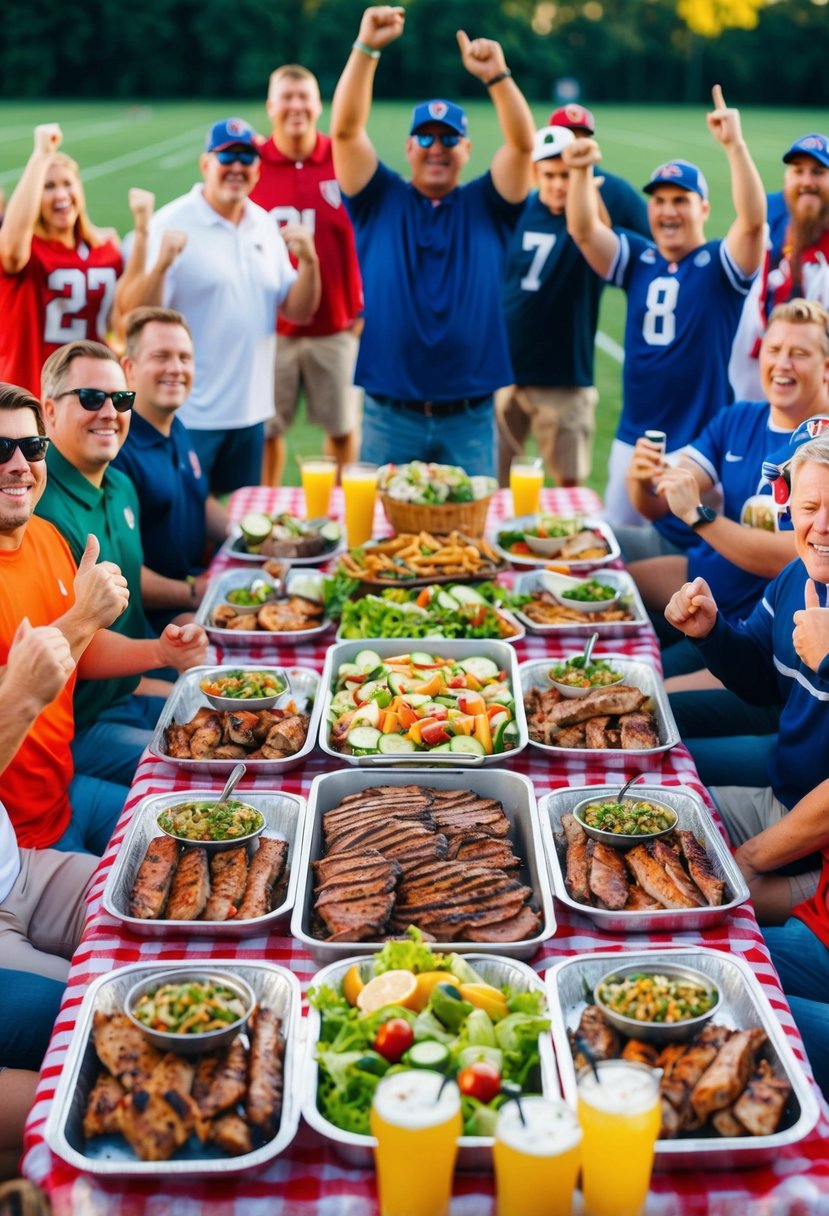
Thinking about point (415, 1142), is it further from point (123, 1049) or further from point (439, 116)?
point (439, 116)

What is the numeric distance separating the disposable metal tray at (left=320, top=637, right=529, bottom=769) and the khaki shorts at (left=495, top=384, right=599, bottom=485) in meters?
4.15

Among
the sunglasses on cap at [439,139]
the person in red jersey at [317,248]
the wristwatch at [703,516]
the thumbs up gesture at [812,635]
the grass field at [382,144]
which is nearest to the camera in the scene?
the thumbs up gesture at [812,635]

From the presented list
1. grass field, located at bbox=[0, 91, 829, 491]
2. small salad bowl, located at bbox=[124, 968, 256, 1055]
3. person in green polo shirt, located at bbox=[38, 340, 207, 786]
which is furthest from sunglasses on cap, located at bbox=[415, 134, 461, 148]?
small salad bowl, located at bbox=[124, 968, 256, 1055]

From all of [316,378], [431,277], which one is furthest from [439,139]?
[316,378]

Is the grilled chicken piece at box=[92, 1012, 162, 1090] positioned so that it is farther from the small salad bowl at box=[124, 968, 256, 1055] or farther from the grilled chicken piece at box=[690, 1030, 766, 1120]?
the grilled chicken piece at box=[690, 1030, 766, 1120]

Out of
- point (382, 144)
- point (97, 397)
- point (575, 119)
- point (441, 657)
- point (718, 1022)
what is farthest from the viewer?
point (382, 144)

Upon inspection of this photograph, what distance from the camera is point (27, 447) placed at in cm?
355

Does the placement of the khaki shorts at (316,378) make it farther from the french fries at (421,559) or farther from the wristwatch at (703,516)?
the wristwatch at (703,516)

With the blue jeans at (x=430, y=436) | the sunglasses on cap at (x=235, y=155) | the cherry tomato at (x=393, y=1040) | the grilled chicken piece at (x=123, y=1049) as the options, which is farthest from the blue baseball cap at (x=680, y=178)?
the grilled chicken piece at (x=123, y=1049)

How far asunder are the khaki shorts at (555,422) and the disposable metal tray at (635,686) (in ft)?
13.2

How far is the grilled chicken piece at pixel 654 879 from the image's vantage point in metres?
2.88

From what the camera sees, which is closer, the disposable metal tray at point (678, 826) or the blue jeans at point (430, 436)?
the disposable metal tray at point (678, 826)

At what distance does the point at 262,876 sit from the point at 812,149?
553 cm

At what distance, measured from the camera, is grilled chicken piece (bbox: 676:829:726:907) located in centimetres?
291
